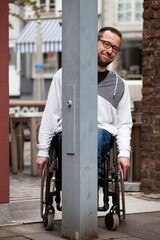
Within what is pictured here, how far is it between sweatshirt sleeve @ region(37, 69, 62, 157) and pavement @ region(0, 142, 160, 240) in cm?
67

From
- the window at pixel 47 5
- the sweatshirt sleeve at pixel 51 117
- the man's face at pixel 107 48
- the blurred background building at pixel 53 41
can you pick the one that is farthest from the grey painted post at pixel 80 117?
the window at pixel 47 5

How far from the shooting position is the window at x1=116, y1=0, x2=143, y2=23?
136 ft

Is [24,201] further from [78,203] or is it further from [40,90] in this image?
[40,90]

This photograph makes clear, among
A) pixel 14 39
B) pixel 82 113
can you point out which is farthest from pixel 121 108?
pixel 14 39

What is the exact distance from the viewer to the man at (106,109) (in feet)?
22.2

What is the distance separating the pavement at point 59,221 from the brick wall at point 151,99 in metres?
0.24

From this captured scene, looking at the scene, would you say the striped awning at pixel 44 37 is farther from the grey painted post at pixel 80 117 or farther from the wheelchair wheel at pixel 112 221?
the grey painted post at pixel 80 117

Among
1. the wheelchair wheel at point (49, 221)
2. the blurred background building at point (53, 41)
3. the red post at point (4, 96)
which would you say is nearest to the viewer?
the wheelchair wheel at point (49, 221)

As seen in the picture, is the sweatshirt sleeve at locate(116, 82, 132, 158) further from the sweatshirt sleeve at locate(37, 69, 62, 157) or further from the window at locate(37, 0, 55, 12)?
the window at locate(37, 0, 55, 12)

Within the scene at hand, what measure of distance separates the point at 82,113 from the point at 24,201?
8.19 ft

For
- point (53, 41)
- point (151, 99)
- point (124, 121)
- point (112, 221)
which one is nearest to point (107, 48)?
point (124, 121)

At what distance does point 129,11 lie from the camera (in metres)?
41.7

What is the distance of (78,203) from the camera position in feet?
A: 20.9

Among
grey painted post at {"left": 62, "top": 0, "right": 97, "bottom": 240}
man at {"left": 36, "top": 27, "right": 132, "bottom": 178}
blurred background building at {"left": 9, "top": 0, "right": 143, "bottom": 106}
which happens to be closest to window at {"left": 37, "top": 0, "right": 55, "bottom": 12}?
blurred background building at {"left": 9, "top": 0, "right": 143, "bottom": 106}
